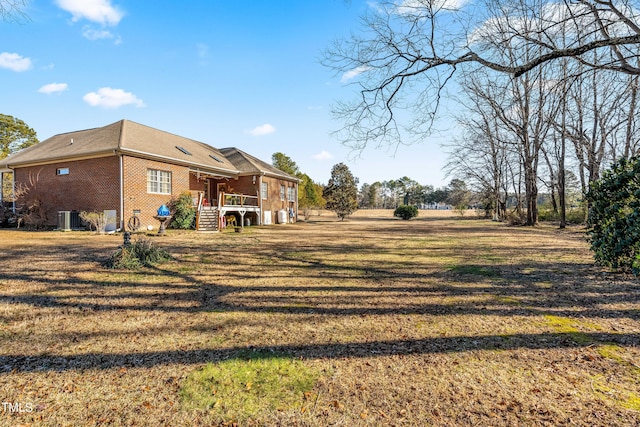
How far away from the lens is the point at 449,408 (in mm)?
2176

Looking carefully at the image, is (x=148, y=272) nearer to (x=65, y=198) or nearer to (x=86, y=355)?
(x=86, y=355)

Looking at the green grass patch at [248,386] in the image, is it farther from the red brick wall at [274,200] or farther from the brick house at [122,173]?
the red brick wall at [274,200]

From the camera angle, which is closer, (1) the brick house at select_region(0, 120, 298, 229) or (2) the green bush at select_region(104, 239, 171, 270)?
(2) the green bush at select_region(104, 239, 171, 270)

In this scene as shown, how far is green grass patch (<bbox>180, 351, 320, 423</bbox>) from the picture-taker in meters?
A: 2.19

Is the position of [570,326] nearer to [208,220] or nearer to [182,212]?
[208,220]

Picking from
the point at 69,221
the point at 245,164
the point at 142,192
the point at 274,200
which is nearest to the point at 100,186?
the point at 142,192

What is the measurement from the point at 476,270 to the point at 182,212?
610 inches

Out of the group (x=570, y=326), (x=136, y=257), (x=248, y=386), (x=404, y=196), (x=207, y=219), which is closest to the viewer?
(x=248, y=386)

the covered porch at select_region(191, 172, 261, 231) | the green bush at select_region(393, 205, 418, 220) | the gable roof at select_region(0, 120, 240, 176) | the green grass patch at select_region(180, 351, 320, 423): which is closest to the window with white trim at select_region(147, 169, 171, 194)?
the gable roof at select_region(0, 120, 240, 176)

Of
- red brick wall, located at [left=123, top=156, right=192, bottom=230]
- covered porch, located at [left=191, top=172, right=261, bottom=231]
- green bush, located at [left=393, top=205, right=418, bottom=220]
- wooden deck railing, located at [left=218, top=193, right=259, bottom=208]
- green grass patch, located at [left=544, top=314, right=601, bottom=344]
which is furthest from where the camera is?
green bush, located at [left=393, top=205, right=418, bottom=220]

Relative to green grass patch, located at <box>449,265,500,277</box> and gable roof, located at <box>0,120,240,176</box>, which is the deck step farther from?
green grass patch, located at <box>449,265,500,277</box>

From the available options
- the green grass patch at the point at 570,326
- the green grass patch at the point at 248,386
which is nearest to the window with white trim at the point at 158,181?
the green grass patch at the point at 248,386

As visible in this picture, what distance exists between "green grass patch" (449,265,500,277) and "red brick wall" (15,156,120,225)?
50.3 ft

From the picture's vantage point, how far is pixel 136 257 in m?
7.05
